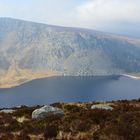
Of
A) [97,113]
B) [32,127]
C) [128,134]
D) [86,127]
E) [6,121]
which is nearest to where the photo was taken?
[128,134]

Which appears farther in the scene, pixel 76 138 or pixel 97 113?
pixel 97 113

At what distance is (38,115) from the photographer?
23562mm

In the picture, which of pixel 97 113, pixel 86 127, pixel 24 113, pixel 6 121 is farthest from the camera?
pixel 24 113

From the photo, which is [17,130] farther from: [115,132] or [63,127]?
[115,132]

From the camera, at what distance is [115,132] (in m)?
15.3

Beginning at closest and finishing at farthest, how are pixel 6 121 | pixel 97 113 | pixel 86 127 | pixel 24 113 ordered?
1. pixel 86 127
2. pixel 97 113
3. pixel 6 121
4. pixel 24 113

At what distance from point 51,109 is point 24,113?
427cm

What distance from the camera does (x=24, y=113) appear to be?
2758 cm

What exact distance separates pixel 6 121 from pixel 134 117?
328 inches

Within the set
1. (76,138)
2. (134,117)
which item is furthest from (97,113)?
(76,138)

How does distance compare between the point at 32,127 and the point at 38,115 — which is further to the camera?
the point at 38,115

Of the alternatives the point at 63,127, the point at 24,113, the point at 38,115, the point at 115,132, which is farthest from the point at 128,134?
the point at 24,113

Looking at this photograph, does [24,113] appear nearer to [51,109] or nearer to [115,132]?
[51,109]

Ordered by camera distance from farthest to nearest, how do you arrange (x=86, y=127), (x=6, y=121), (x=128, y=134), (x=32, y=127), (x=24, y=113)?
(x=24, y=113), (x=6, y=121), (x=32, y=127), (x=86, y=127), (x=128, y=134)
